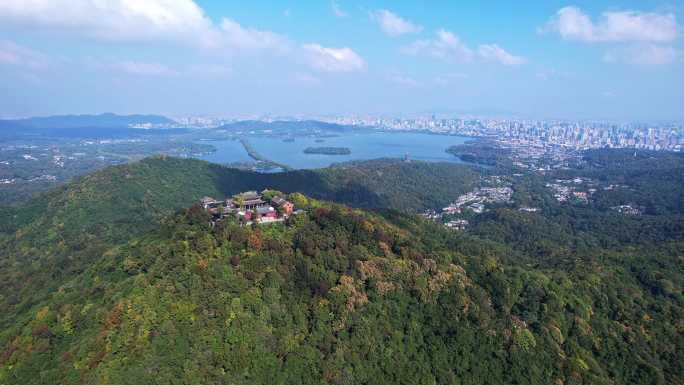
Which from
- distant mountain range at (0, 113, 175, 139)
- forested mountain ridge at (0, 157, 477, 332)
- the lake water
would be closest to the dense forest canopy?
Result: forested mountain ridge at (0, 157, 477, 332)

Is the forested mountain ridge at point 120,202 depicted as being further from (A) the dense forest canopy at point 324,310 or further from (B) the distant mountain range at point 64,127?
(B) the distant mountain range at point 64,127

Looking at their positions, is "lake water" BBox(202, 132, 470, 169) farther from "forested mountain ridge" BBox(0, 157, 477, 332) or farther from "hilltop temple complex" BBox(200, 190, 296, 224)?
"hilltop temple complex" BBox(200, 190, 296, 224)

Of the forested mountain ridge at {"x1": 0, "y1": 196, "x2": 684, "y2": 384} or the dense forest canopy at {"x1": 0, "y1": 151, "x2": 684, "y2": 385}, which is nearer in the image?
the forested mountain ridge at {"x1": 0, "y1": 196, "x2": 684, "y2": 384}

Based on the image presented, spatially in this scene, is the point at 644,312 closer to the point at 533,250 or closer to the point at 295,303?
the point at 533,250

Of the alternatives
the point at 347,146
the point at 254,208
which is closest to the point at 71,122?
the point at 347,146

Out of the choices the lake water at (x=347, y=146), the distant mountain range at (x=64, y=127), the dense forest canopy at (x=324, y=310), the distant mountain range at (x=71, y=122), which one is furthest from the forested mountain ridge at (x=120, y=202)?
the distant mountain range at (x=71, y=122)

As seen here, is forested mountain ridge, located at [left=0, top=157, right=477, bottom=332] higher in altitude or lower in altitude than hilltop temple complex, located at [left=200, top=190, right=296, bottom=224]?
lower

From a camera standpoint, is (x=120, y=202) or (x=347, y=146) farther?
(x=347, y=146)

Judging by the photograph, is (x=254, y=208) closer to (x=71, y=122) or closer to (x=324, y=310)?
(x=324, y=310)

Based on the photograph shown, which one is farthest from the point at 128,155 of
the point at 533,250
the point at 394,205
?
the point at 533,250
